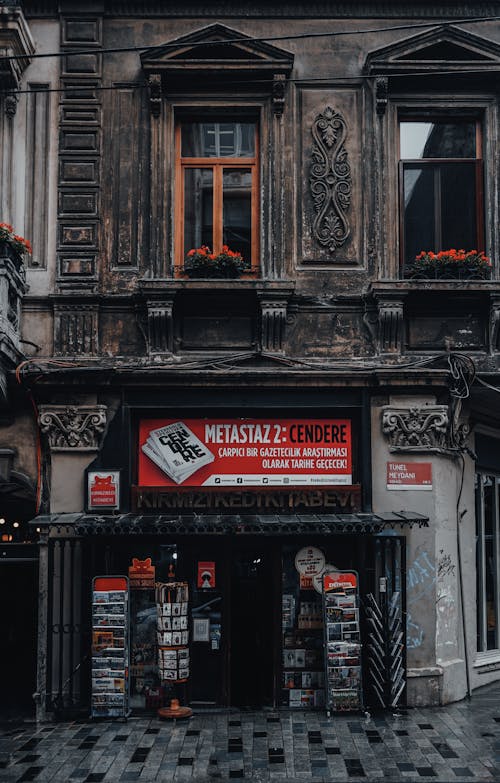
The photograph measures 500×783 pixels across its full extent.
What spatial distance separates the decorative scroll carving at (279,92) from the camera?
1159cm

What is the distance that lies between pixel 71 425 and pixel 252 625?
3.69 metres

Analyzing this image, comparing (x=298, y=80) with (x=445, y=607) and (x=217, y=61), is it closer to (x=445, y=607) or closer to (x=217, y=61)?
(x=217, y=61)

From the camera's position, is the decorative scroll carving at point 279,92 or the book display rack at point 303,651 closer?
the book display rack at point 303,651

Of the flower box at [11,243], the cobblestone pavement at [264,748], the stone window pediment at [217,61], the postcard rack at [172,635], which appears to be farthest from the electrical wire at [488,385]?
→ the flower box at [11,243]

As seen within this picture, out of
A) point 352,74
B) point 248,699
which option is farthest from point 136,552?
point 352,74

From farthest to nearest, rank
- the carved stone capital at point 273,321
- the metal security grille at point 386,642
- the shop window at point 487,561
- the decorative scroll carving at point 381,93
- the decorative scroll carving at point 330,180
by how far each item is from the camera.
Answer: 1. the shop window at point 487,561
2. the decorative scroll carving at point 330,180
3. the decorative scroll carving at point 381,93
4. the carved stone capital at point 273,321
5. the metal security grille at point 386,642

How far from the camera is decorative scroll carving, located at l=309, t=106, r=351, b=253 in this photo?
1171 cm

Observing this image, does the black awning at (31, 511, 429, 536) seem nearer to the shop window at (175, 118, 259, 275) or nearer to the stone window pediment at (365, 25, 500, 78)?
the shop window at (175, 118, 259, 275)

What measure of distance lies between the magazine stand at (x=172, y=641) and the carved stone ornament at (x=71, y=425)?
2.25 metres

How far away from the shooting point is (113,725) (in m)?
10.3

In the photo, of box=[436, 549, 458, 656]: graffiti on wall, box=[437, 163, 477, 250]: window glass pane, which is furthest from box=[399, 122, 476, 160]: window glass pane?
box=[436, 549, 458, 656]: graffiti on wall

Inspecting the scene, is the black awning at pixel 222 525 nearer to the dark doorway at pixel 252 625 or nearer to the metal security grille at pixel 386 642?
the metal security grille at pixel 386 642

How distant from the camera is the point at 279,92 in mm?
11641

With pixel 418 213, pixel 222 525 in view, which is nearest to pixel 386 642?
pixel 222 525
